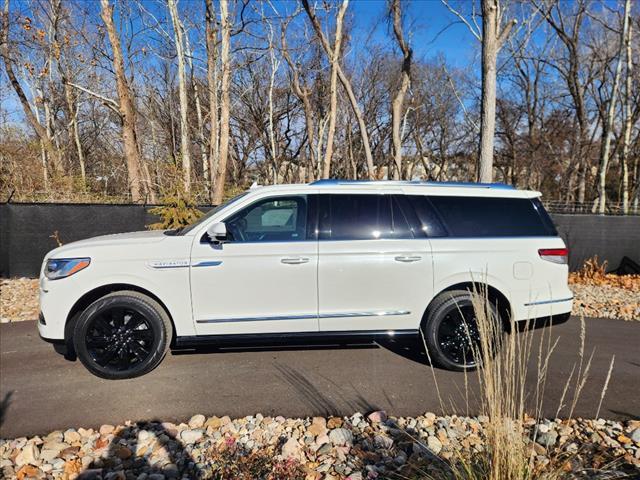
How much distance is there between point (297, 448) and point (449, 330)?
6.43 feet

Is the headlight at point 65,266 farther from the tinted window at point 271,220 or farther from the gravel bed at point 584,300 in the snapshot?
the gravel bed at point 584,300

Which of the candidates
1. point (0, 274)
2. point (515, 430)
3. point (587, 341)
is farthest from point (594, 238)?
point (0, 274)

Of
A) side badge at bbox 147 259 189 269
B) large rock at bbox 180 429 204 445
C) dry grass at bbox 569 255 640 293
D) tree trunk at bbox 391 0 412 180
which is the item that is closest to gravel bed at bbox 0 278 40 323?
side badge at bbox 147 259 189 269

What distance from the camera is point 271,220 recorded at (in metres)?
3.92

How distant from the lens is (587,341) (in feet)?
15.4

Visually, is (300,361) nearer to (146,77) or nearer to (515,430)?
(515,430)

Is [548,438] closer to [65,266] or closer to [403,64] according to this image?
[65,266]

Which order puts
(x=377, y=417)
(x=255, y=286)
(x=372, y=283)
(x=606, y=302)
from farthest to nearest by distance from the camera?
(x=606, y=302) < (x=372, y=283) < (x=255, y=286) < (x=377, y=417)

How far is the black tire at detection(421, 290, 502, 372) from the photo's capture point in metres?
3.72

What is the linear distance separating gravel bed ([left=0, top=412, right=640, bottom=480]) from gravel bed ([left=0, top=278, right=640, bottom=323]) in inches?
116

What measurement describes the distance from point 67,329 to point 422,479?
329 cm

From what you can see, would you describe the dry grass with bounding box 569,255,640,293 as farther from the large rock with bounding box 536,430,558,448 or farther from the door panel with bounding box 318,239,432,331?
the large rock with bounding box 536,430,558,448

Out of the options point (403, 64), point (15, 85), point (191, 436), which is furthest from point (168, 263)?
point (15, 85)

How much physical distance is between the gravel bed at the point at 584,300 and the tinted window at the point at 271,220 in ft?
13.0
